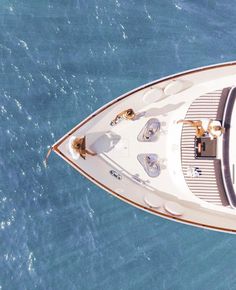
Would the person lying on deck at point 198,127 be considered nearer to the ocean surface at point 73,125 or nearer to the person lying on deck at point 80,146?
the person lying on deck at point 80,146

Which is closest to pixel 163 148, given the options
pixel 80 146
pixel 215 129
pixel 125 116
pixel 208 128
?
pixel 125 116

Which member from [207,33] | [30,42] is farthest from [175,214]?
[30,42]

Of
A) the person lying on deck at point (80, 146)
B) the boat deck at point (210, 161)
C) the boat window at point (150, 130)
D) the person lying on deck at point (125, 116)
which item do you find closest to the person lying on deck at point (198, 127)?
the boat deck at point (210, 161)

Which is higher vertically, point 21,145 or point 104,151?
point 104,151

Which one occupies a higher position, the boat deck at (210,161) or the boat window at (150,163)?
the boat deck at (210,161)

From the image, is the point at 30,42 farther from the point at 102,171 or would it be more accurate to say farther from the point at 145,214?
the point at 145,214
